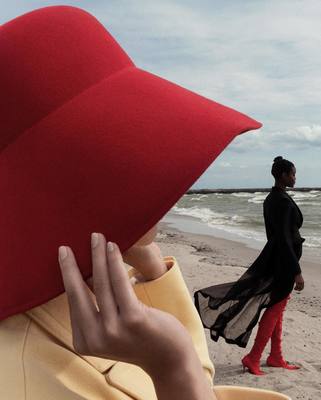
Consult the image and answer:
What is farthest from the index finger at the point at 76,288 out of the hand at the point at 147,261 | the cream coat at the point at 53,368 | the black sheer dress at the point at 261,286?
the black sheer dress at the point at 261,286

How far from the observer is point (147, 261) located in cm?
128

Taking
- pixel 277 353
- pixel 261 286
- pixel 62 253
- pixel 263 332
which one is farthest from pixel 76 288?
pixel 277 353

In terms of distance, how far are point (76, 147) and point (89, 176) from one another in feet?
0.16

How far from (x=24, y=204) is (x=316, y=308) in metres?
7.57

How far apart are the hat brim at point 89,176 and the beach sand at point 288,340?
423mm

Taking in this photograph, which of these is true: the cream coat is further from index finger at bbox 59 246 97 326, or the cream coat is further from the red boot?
the red boot

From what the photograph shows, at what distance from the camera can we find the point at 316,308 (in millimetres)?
7852

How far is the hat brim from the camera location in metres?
0.81

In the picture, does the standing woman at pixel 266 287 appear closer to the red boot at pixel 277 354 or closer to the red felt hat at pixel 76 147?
the red boot at pixel 277 354

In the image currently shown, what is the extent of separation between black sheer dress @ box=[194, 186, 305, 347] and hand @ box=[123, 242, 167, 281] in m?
3.37

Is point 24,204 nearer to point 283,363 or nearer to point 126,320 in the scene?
point 126,320

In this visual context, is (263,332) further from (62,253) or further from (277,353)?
(62,253)

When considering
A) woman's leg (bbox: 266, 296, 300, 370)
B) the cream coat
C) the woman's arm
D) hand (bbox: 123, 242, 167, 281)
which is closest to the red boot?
woman's leg (bbox: 266, 296, 300, 370)

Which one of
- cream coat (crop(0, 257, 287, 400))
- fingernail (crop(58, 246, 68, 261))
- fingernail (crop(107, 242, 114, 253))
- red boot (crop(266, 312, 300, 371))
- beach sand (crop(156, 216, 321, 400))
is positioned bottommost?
beach sand (crop(156, 216, 321, 400))
